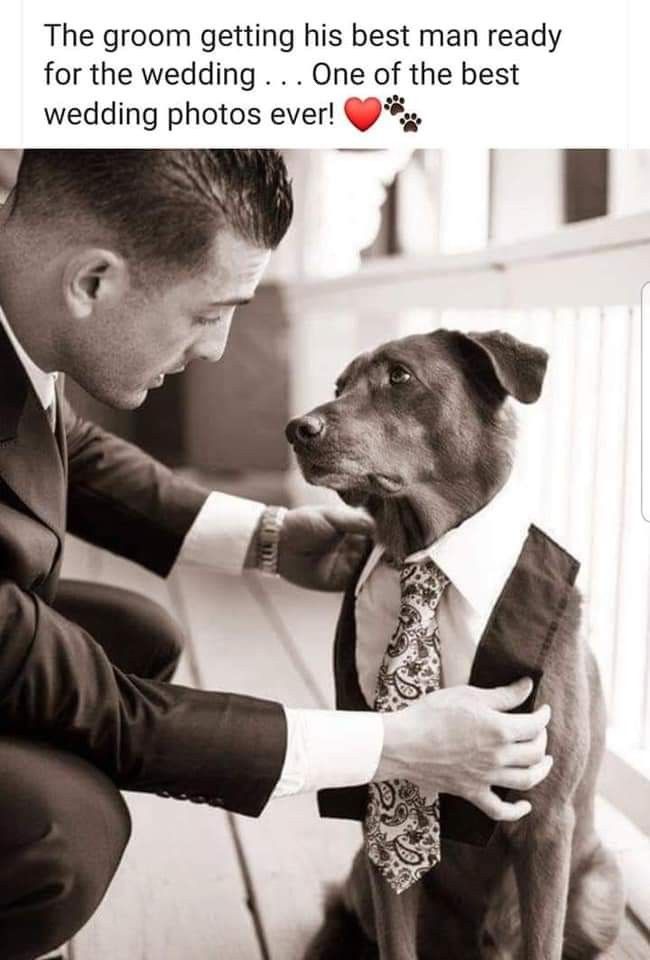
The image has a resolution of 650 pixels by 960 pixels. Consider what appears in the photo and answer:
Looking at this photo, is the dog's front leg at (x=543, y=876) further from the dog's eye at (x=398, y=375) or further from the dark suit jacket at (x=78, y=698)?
the dog's eye at (x=398, y=375)

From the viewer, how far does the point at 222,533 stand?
1.65 meters

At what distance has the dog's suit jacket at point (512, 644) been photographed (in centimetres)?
126

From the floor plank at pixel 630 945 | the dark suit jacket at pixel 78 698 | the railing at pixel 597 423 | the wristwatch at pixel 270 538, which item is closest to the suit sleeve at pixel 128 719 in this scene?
the dark suit jacket at pixel 78 698

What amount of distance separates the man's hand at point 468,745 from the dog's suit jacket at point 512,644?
0.03 metres

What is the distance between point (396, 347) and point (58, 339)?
1.39 ft

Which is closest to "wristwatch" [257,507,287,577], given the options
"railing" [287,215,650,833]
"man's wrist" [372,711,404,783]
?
"man's wrist" [372,711,404,783]

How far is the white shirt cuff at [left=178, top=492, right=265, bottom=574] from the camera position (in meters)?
1.65

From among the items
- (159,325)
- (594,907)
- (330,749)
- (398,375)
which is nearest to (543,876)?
(594,907)

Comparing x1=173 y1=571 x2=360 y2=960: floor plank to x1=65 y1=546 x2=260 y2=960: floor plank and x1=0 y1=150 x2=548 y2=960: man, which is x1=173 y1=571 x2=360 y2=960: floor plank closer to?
x1=65 y1=546 x2=260 y2=960: floor plank

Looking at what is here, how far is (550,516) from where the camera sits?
6.90 ft

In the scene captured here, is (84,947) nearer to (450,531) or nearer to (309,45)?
(450,531)

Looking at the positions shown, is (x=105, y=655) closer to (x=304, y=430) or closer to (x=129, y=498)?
(x=304, y=430)

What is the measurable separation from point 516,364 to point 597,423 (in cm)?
60

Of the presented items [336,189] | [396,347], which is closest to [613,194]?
[396,347]
